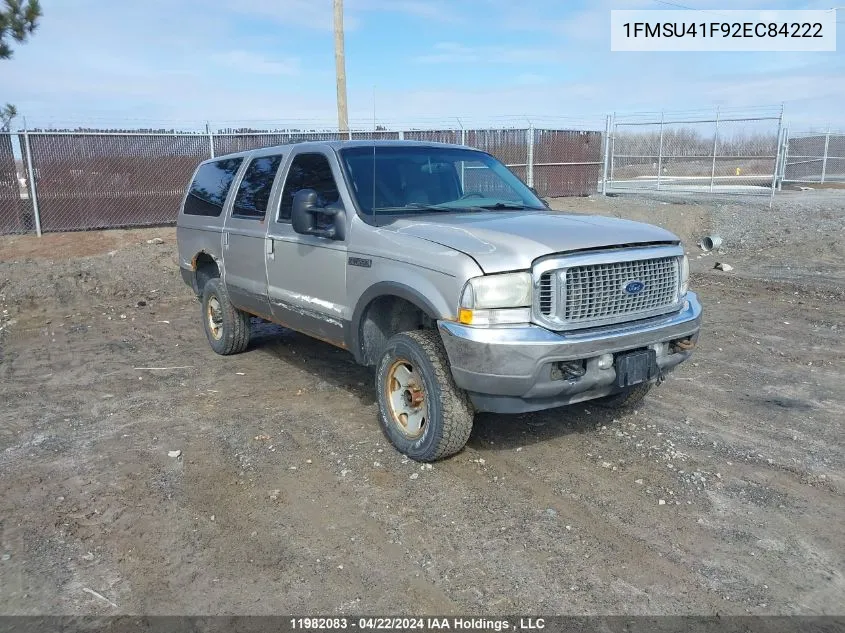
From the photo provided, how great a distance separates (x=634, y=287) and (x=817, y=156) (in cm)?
2937

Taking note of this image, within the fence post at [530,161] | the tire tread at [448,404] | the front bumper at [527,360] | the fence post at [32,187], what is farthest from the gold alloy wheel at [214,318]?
the fence post at [530,161]

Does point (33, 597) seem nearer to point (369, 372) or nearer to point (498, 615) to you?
point (498, 615)

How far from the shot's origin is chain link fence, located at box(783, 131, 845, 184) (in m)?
27.5

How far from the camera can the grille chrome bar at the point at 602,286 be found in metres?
3.89

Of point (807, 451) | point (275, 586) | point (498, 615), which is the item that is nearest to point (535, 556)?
point (498, 615)

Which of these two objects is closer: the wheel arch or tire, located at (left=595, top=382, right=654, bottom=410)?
the wheel arch

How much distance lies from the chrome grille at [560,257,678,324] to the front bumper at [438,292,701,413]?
4.3 inches

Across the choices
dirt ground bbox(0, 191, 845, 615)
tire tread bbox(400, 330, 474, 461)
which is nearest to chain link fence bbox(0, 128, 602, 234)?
dirt ground bbox(0, 191, 845, 615)

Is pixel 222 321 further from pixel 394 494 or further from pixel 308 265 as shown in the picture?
pixel 394 494

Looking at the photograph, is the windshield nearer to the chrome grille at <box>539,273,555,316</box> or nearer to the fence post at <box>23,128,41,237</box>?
the chrome grille at <box>539,273,555,316</box>

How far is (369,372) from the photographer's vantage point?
6.48m

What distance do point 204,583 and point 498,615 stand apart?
4.57 feet

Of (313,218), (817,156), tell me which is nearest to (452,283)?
(313,218)

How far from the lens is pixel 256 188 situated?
618cm
